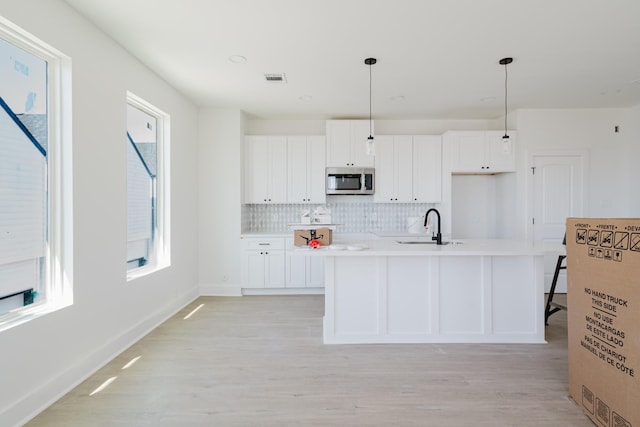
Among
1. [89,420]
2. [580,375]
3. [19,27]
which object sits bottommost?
[89,420]

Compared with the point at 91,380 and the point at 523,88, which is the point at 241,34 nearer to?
the point at 91,380

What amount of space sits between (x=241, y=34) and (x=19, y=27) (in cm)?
143

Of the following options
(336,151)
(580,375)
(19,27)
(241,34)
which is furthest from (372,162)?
(19,27)

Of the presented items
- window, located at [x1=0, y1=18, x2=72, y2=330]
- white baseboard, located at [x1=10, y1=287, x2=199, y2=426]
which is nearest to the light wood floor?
white baseboard, located at [x1=10, y1=287, x2=199, y2=426]

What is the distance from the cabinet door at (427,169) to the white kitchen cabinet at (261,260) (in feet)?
7.47

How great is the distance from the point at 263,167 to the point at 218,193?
79 centimetres

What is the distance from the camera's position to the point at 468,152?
15.9ft

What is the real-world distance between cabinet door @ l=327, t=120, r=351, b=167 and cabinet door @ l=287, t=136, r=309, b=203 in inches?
15.3

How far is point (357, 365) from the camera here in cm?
260

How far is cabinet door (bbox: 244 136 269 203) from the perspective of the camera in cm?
496

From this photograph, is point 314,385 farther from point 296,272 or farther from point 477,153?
point 477,153

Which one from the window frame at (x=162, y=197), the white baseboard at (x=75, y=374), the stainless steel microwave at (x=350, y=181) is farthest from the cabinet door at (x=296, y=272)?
the white baseboard at (x=75, y=374)

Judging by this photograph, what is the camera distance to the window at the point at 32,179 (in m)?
1.95

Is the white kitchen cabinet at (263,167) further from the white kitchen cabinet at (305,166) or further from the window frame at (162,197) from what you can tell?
the window frame at (162,197)
